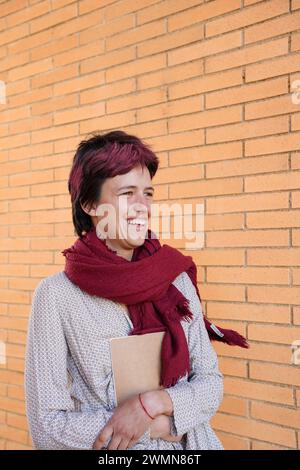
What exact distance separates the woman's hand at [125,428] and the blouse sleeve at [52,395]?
0.03 metres

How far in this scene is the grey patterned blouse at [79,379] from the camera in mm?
1735

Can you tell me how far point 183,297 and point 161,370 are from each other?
275 millimetres

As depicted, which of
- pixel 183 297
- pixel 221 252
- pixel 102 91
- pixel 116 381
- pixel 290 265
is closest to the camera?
pixel 116 381

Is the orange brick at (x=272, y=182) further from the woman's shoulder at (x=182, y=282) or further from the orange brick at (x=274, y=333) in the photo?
the woman's shoulder at (x=182, y=282)

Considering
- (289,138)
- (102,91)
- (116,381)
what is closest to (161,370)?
(116,381)

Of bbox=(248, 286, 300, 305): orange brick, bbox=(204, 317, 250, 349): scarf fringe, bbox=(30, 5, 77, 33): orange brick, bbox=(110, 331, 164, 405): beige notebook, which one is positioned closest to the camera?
bbox=(110, 331, 164, 405): beige notebook

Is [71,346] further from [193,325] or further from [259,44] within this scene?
[259,44]

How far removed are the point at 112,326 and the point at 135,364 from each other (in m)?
0.15

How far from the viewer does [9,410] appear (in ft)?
13.6

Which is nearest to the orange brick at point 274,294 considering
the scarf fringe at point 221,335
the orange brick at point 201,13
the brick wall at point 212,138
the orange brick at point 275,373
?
the brick wall at point 212,138

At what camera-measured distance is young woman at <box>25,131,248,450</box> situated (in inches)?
68.5

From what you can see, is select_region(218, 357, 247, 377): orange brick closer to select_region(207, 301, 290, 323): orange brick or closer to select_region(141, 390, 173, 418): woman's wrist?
select_region(207, 301, 290, 323): orange brick

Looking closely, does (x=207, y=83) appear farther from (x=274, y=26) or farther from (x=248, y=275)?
(x=248, y=275)

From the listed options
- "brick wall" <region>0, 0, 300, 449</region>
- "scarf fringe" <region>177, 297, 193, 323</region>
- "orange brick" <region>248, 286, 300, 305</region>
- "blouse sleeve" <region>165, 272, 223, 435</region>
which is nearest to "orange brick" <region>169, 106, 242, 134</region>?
"brick wall" <region>0, 0, 300, 449</region>
